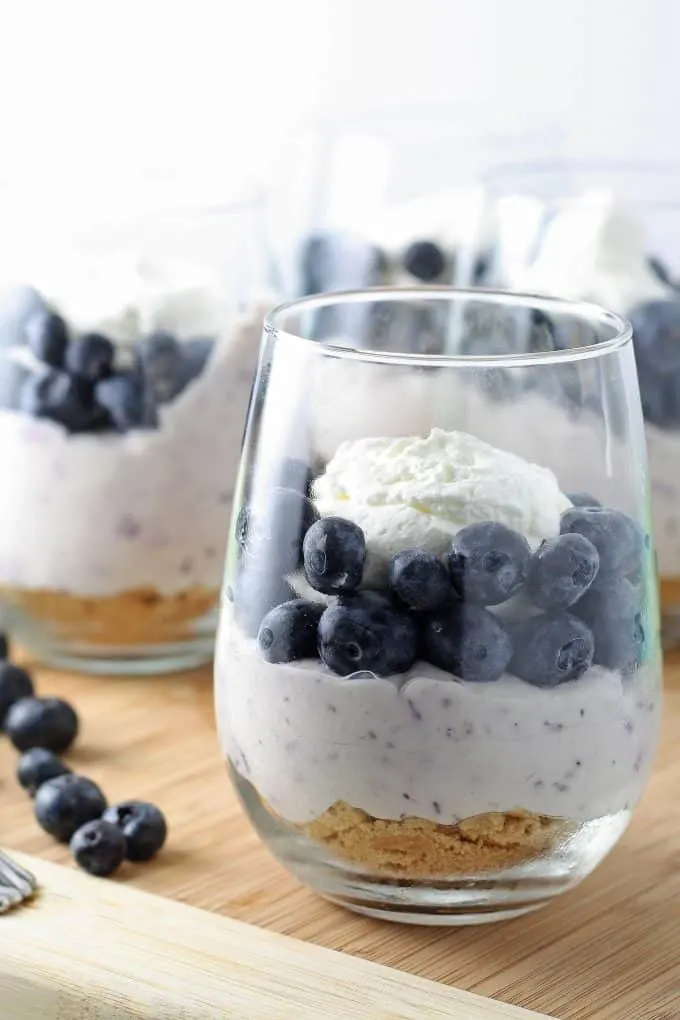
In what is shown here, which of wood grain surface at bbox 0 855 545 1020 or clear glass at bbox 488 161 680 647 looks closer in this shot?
wood grain surface at bbox 0 855 545 1020

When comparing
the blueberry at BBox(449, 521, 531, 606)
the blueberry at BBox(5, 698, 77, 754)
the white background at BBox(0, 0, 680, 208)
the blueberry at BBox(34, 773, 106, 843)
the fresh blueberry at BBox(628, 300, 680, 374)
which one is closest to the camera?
the blueberry at BBox(449, 521, 531, 606)

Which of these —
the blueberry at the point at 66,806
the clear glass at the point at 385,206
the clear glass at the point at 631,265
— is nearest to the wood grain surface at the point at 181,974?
the blueberry at the point at 66,806

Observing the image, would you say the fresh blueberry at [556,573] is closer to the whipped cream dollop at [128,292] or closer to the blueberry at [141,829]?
the blueberry at [141,829]

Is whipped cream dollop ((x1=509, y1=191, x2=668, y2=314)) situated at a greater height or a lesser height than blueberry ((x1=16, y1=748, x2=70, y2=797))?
greater

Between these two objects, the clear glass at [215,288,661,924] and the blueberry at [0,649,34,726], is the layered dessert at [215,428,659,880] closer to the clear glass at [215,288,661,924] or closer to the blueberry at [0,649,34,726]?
the clear glass at [215,288,661,924]

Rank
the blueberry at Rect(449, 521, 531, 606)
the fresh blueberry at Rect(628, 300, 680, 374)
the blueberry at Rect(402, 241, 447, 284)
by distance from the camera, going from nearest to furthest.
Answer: the blueberry at Rect(449, 521, 531, 606), the fresh blueberry at Rect(628, 300, 680, 374), the blueberry at Rect(402, 241, 447, 284)

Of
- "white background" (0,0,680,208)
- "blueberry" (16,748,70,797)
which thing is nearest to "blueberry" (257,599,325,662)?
"blueberry" (16,748,70,797)

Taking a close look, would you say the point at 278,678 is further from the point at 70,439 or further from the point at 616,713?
the point at 70,439

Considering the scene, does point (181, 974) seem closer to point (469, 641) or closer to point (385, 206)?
point (469, 641)

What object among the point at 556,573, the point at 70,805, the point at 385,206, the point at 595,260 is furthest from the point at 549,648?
the point at 385,206
